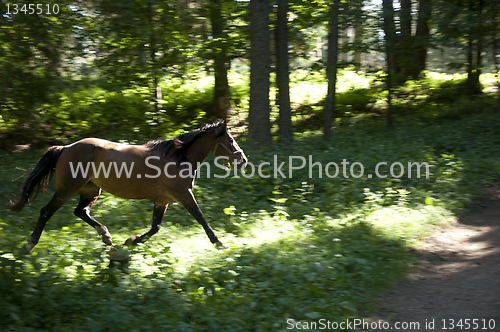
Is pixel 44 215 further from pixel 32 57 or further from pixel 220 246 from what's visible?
pixel 32 57

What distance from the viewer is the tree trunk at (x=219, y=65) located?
14.4m

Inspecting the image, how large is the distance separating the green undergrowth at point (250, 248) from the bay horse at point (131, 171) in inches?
19.0

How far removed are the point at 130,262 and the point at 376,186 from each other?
268 inches

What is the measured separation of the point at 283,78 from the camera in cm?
1250

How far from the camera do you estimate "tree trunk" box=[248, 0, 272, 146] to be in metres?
11.1

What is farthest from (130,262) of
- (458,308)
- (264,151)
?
(264,151)

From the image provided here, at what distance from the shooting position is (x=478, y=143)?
12.8 metres

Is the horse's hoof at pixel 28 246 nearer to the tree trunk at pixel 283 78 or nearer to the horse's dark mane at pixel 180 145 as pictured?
the horse's dark mane at pixel 180 145

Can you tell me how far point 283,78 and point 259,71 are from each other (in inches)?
60.8

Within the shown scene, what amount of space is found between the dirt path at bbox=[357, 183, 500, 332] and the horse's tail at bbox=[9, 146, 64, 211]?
521 cm

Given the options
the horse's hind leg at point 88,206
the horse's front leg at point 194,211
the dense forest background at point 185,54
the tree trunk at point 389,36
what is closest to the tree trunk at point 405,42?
the dense forest background at point 185,54

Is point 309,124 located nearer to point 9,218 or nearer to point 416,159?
point 416,159

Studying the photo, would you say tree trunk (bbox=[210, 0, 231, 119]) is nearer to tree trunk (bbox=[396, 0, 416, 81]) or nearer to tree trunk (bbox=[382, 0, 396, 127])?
tree trunk (bbox=[382, 0, 396, 127])

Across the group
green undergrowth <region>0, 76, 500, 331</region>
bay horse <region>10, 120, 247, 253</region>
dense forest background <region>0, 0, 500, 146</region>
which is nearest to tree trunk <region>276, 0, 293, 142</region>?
dense forest background <region>0, 0, 500, 146</region>
